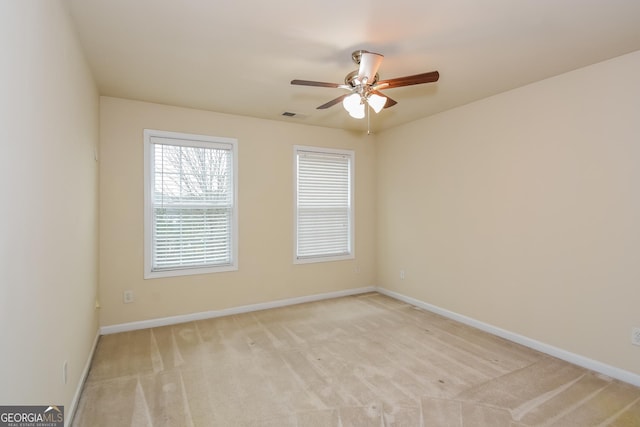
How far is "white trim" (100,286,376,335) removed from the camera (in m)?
3.62

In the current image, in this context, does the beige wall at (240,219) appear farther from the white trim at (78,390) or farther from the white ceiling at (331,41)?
the white trim at (78,390)

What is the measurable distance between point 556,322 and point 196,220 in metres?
3.97

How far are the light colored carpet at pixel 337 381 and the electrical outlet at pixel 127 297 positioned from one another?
→ 0.37m

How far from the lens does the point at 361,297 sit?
4.99m

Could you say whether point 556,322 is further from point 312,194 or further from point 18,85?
point 18,85

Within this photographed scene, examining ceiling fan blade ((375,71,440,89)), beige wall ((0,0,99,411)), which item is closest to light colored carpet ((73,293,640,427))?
beige wall ((0,0,99,411))

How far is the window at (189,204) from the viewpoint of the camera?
12.5ft

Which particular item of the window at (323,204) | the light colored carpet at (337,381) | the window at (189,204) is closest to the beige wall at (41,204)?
the light colored carpet at (337,381)

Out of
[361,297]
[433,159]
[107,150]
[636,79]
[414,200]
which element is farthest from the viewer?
[361,297]

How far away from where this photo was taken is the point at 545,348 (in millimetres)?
3113

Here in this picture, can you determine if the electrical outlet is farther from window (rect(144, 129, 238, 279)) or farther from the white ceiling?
the white ceiling

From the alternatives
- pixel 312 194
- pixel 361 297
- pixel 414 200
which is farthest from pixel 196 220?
pixel 414 200

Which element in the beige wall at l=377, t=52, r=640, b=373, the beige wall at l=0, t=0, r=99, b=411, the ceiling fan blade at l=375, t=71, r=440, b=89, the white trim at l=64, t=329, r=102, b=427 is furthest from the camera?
the beige wall at l=377, t=52, r=640, b=373

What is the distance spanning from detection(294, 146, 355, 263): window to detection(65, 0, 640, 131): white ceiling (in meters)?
1.44
